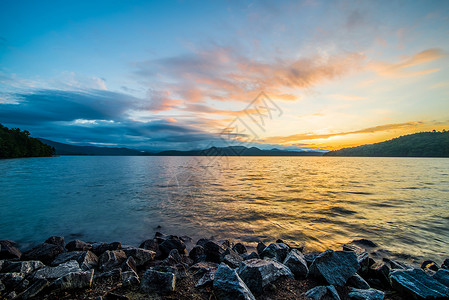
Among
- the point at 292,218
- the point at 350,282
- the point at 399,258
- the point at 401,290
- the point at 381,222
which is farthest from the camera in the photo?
the point at 292,218

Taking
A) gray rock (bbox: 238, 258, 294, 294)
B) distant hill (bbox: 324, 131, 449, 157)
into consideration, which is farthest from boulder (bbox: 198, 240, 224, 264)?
distant hill (bbox: 324, 131, 449, 157)

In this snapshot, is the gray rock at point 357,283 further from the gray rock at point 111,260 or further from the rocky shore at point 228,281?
the gray rock at point 111,260

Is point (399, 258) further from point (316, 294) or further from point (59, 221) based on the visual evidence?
point (59, 221)

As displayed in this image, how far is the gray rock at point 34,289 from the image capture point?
346 centimetres

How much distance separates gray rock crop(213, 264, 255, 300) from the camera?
3.30 m

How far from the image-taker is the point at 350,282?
4.31m

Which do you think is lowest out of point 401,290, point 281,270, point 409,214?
point 409,214

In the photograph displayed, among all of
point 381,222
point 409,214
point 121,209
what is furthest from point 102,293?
point 409,214

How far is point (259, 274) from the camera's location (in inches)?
150

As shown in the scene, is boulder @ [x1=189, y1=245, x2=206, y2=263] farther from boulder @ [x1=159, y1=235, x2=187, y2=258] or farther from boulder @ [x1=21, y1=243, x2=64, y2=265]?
boulder @ [x1=21, y1=243, x2=64, y2=265]

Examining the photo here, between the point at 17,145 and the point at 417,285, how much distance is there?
146102 mm

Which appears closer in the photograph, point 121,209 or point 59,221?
point 59,221

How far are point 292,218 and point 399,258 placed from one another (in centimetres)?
482

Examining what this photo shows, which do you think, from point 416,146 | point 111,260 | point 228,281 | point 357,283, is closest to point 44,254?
point 111,260
